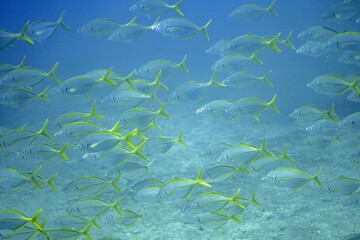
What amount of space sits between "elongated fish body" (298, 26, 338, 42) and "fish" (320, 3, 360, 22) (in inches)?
10.4

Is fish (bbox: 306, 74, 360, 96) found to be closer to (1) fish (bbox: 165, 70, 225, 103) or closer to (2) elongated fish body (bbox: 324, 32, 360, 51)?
(2) elongated fish body (bbox: 324, 32, 360, 51)

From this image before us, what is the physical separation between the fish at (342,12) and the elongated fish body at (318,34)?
0.26 meters

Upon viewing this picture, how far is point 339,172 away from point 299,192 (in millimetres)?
1461

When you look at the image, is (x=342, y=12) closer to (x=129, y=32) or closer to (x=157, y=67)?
(x=157, y=67)

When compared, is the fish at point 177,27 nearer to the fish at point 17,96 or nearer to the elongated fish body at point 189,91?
the elongated fish body at point 189,91

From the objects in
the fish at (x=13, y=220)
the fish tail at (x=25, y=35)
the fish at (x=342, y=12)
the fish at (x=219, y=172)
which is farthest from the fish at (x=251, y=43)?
the fish at (x=13, y=220)

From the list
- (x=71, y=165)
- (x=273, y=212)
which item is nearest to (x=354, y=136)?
(x=273, y=212)

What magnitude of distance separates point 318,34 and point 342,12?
47 centimetres

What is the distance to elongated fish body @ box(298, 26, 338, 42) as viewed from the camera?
5148 millimetres

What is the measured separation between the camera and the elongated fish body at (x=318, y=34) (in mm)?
5148

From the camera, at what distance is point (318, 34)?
5230mm

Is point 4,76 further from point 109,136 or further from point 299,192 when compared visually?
point 299,192

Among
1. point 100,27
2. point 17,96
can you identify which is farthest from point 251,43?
point 17,96

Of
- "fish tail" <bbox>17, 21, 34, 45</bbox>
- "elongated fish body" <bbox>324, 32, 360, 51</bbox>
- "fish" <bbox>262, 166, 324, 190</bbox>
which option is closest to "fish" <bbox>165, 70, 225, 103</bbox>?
"fish" <bbox>262, 166, 324, 190</bbox>
